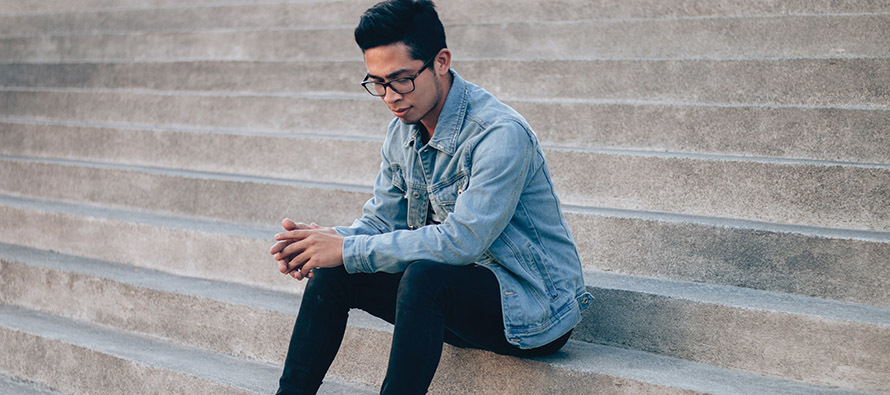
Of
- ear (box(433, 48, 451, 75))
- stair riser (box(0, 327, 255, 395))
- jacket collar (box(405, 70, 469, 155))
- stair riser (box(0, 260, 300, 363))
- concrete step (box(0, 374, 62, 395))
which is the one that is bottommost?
concrete step (box(0, 374, 62, 395))

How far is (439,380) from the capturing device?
2.51m

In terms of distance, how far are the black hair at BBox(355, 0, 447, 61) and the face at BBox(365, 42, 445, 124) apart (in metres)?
0.02

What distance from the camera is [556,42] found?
412cm

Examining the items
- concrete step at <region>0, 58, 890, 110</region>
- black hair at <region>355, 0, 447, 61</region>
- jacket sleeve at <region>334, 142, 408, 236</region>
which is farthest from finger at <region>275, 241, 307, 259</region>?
concrete step at <region>0, 58, 890, 110</region>

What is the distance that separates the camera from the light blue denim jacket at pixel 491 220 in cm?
211

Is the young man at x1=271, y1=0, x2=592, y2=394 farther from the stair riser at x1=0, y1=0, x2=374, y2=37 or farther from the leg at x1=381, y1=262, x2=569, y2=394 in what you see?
the stair riser at x1=0, y1=0, x2=374, y2=37

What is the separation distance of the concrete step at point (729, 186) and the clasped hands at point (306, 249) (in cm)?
111

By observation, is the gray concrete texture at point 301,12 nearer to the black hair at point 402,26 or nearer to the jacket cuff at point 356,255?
the black hair at point 402,26

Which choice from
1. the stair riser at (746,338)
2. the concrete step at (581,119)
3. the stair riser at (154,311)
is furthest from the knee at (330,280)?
the concrete step at (581,119)

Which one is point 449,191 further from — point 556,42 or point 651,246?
point 556,42

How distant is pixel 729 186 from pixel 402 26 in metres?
1.34

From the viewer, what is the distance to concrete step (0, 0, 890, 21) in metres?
3.91

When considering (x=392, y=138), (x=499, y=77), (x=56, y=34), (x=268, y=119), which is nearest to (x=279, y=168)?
(x=268, y=119)

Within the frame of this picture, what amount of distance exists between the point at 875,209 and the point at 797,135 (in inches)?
17.3
